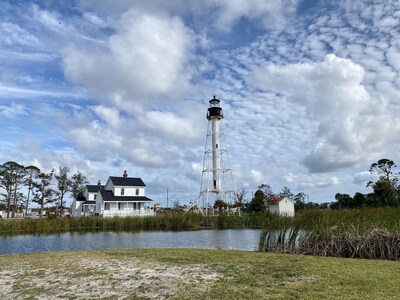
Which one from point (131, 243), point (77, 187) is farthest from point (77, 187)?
point (131, 243)

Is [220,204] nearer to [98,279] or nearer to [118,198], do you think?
A: [118,198]

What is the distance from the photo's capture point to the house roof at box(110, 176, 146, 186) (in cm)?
5138

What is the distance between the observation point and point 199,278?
305 inches

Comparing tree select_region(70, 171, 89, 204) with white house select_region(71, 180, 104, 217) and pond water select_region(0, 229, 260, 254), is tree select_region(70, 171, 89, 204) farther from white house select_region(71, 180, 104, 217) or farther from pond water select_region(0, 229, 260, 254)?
pond water select_region(0, 229, 260, 254)

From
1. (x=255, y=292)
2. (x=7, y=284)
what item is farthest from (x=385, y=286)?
(x=7, y=284)

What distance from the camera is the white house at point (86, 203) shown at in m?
52.4

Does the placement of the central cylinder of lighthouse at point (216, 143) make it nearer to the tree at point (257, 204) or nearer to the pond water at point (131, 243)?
the tree at point (257, 204)

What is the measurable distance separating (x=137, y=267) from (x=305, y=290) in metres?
4.45

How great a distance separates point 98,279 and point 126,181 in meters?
45.5

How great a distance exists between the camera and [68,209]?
208 feet

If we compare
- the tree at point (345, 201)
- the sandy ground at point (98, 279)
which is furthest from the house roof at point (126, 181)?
the sandy ground at point (98, 279)

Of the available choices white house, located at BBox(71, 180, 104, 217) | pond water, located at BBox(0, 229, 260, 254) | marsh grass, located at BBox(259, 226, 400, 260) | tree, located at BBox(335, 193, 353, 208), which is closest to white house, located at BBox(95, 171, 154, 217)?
white house, located at BBox(71, 180, 104, 217)

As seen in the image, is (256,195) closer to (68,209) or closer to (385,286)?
(68,209)

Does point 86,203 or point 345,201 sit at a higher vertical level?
point 86,203
